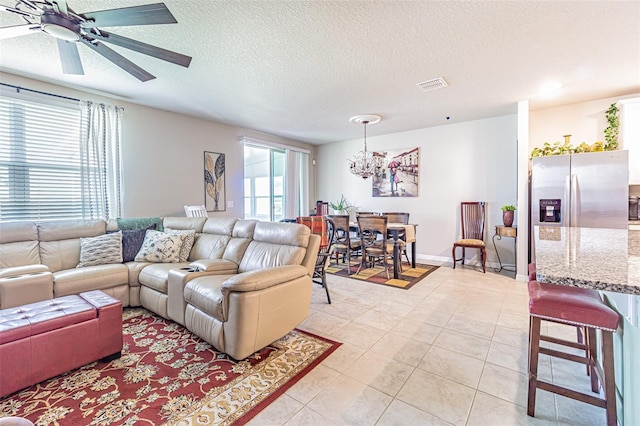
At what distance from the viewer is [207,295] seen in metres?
2.24

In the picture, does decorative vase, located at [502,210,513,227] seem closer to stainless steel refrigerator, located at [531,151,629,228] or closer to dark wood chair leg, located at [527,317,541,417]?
stainless steel refrigerator, located at [531,151,629,228]

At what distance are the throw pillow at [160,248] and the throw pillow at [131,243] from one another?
7 cm

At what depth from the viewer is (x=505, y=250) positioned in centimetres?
496

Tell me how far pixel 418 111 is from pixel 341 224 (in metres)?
2.22

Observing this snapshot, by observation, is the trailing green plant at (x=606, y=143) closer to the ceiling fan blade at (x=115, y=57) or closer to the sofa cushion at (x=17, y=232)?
the ceiling fan blade at (x=115, y=57)

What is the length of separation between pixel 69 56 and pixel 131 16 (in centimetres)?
94

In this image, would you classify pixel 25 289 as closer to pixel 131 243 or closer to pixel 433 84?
pixel 131 243

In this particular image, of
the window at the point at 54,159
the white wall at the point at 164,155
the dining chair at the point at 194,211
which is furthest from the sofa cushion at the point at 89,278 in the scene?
the dining chair at the point at 194,211

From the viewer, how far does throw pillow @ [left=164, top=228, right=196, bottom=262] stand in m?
3.47

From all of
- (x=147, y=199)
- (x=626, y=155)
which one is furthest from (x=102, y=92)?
(x=626, y=155)

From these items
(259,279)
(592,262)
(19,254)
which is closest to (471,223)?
(592,262)

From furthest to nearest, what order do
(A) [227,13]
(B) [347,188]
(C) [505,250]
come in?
(B) [347,188] → (C) [505,250] → (A) [227,13]

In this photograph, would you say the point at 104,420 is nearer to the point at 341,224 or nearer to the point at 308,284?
the point at 308,284

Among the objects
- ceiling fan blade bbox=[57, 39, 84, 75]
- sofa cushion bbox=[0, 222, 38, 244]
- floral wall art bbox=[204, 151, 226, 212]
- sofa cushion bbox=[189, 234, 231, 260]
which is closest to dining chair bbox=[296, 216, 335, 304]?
sofa cushion bbox=[189, 234, 231, 260]
